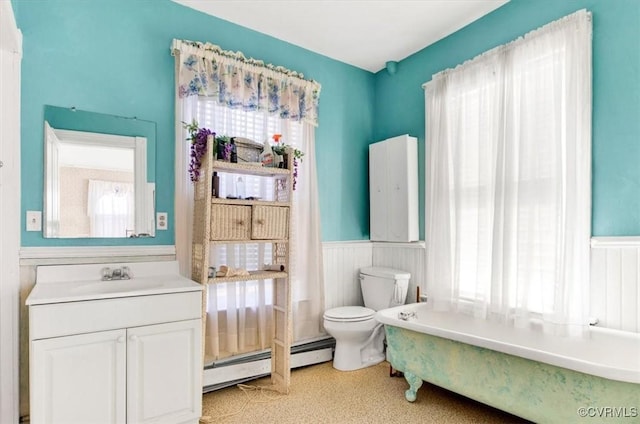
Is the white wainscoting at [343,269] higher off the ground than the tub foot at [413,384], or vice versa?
the white wainscoting at [343,269]

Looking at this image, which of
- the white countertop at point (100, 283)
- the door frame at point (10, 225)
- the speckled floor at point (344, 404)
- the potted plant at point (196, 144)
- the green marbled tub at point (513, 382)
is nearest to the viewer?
Answer: the green marbled tub at point (513, 382)

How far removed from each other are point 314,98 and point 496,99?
145 centimetres

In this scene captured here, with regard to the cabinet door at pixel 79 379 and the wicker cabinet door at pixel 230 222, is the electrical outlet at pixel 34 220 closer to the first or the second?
the cabinet door at pixel 79 379

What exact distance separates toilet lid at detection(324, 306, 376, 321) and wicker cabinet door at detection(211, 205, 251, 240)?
3.36ft

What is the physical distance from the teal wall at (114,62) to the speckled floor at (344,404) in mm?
1182

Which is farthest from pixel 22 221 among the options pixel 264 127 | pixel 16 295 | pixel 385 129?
pixel 385 129

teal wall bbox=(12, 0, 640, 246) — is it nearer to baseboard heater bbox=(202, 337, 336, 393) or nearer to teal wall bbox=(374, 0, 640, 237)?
teal wall bbox=(374, 0, 640, 237)

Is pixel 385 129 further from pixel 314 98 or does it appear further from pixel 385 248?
pixel 385 248

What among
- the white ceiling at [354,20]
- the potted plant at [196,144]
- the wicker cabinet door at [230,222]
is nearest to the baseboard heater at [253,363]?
the wicker cabinet door at [230,222]

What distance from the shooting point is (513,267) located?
8.00 ft

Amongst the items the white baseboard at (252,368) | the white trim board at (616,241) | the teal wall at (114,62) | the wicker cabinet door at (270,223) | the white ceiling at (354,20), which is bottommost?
the white baseboard at (252,368)

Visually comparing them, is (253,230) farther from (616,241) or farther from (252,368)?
(616,241)

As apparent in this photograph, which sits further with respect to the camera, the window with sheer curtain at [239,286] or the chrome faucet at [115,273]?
the window with sheer curtain at [239,286]

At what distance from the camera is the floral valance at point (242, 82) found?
255 centimetres
